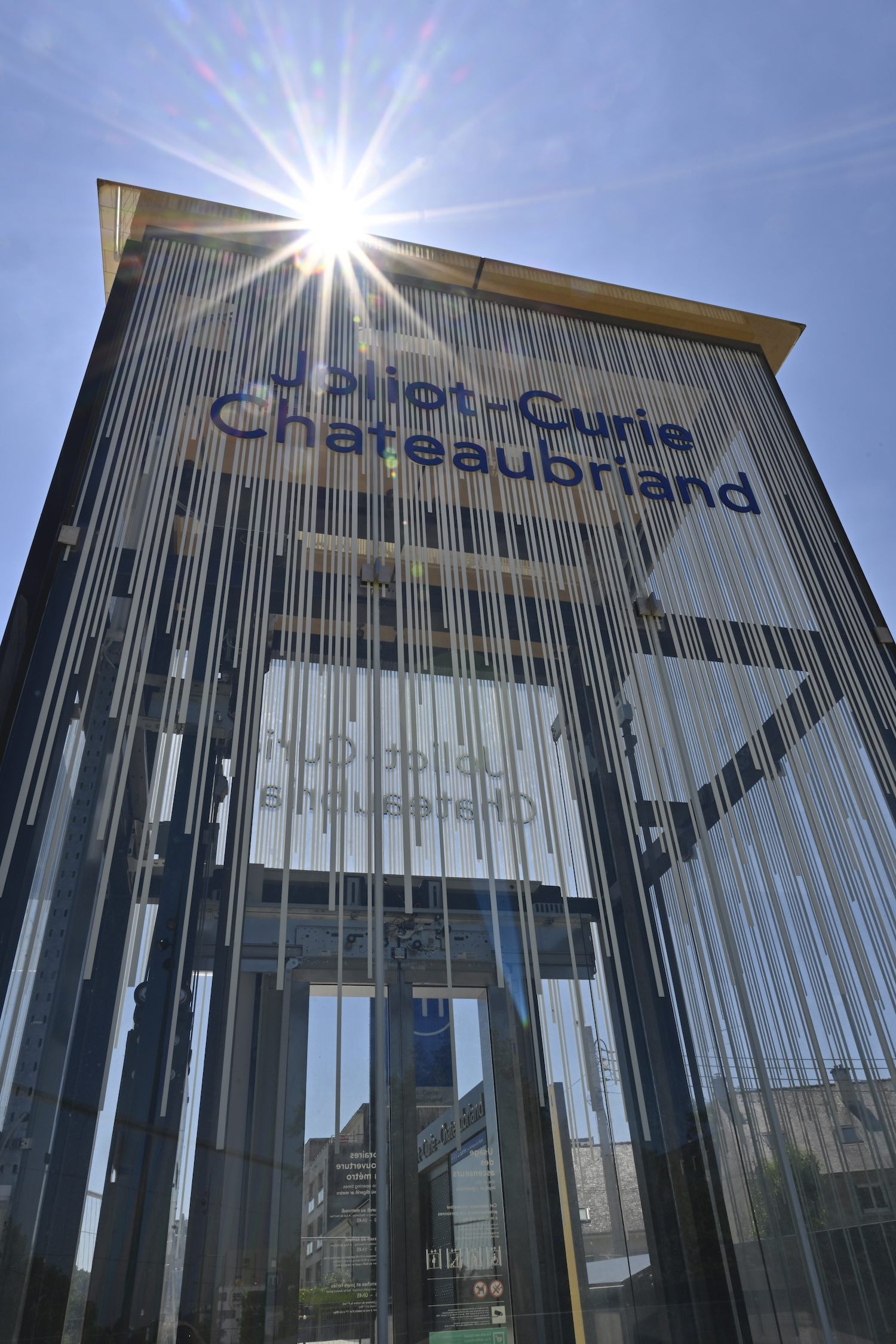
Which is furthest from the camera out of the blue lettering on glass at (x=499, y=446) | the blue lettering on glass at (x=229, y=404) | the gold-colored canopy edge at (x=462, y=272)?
the gold-colored canopy edge at (x=462, y=272)

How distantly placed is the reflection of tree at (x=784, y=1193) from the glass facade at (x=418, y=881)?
1 centimetres

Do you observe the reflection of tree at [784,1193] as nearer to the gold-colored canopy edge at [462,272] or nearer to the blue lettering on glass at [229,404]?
the blue lettering on glass at [229,404]

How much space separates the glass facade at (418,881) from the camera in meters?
2.57

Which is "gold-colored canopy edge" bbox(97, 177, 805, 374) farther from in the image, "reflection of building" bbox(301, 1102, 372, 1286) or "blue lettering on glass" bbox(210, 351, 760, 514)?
"reflection of building" bbox(301, 1102, 372, 1286)

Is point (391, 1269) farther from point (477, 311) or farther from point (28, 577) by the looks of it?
point (477, 311)

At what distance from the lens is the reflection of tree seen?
2.75 m

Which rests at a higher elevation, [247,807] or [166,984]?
[247,807]

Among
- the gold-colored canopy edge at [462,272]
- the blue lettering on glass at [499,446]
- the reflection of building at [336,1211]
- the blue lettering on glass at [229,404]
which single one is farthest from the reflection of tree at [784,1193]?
the gold-colored canopy edge at [462,272]

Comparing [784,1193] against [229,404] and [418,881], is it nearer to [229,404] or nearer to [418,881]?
[418,881]

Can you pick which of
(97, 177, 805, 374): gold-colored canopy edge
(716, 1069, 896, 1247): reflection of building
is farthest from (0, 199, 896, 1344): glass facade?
(97, 177, 805, 374): gold-colored canopy edge

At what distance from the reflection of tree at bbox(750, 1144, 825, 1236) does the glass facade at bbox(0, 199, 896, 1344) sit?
11 millimetres

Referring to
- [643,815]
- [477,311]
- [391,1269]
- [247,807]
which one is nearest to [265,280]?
[477,311]

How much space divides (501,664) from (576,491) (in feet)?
3.42

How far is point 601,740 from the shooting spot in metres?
3.18
